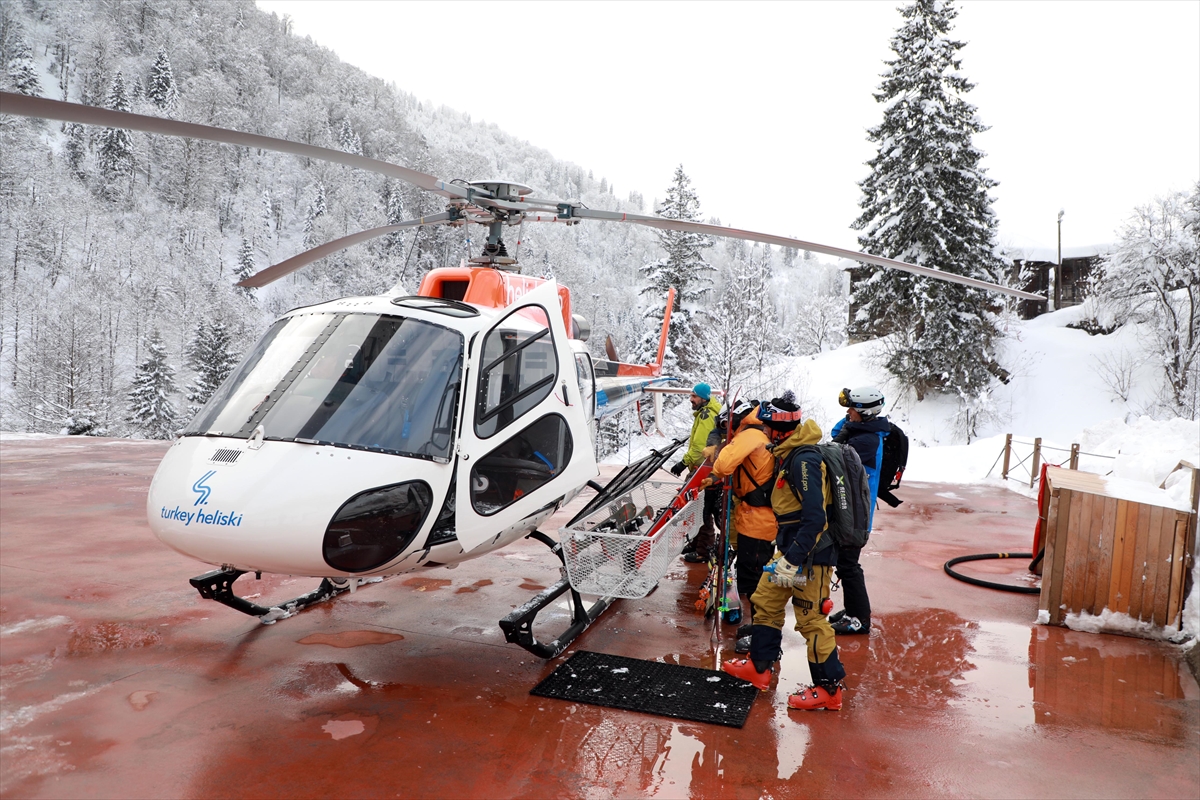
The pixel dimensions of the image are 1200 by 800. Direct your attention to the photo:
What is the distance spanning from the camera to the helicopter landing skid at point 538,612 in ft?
15.6

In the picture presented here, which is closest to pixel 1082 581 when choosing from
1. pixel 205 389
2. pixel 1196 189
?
pixel 1196 189

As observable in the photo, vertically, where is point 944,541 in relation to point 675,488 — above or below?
below

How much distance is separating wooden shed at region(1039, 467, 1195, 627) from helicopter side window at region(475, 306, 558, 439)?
172 inches

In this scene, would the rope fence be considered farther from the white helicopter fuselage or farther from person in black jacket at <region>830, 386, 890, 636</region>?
the white helicopter fuselage

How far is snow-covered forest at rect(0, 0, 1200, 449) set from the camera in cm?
2678

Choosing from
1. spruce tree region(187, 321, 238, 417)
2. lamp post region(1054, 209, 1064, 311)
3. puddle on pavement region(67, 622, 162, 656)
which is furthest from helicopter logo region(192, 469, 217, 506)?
lamp post region(1054, 209, 1064, 311)

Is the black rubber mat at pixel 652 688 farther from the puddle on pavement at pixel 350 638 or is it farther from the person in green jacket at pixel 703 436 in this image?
the person in green jacket at pixel 703 436

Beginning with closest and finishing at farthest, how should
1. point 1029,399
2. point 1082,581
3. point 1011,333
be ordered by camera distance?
point 1082,581, point 1029,399, point 1011,333

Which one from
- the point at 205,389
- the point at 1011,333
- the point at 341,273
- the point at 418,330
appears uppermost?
the point at 341,273

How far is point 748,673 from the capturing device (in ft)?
15.5

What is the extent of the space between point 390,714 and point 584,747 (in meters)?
1.21

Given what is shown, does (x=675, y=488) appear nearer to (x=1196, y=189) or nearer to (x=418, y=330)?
(x=418, y=330)

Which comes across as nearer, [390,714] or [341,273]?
[390,714]

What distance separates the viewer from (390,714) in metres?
4.24
